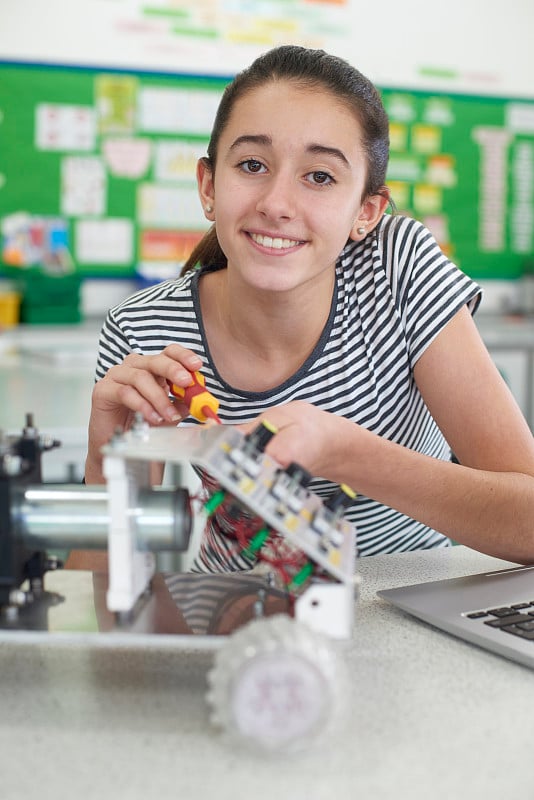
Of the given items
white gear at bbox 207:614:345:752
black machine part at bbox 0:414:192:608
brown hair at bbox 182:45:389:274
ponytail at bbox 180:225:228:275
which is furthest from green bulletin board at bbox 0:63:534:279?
white gear at bbox 207:614:345:752

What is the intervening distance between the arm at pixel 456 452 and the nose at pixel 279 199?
26 cm

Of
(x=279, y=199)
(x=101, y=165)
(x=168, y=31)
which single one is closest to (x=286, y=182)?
(x=279, y=199)

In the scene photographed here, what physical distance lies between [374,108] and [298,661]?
81 cm

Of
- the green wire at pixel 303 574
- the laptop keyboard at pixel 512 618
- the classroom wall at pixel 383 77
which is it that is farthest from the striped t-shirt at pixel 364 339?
the classroom wall at pixel 383 77

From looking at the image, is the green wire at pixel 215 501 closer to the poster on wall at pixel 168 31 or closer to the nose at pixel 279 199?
the nose at pixel 279 199

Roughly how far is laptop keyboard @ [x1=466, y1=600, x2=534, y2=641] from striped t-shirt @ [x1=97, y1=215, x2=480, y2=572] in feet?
1.27

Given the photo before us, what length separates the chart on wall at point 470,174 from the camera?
12.6 ft

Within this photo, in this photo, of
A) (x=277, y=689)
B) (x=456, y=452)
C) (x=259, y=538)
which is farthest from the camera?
(x=456, y=452)

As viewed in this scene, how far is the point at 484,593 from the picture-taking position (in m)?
0.86

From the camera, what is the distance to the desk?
548mm

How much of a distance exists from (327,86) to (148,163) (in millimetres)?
2498

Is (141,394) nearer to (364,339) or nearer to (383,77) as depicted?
(364,339)

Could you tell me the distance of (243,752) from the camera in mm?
586

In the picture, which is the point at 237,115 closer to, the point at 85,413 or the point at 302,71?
the point at 302,71
